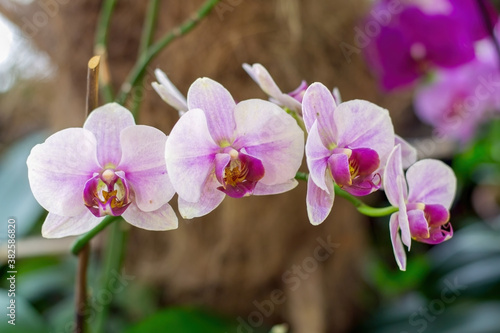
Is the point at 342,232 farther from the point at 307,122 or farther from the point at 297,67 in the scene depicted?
the point at 307,122

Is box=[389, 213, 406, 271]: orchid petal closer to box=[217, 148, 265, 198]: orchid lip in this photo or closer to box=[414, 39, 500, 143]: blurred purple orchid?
box=[217, 148, 265, 198]: orchid lip

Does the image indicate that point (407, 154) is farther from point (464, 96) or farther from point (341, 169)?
point (464, 96)

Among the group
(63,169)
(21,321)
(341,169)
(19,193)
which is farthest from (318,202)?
(19,193)

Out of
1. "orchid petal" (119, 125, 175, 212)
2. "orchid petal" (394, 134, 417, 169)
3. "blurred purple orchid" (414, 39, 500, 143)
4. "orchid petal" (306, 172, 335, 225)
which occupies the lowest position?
"blurred purple orchid" (414, 39, 500, 143)

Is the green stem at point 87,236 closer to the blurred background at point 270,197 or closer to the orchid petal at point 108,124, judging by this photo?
the orchid petal at point 108,124

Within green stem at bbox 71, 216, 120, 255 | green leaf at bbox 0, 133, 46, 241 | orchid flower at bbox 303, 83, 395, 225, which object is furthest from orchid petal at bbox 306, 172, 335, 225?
green leaf at bbox 0, 133, 46, 241

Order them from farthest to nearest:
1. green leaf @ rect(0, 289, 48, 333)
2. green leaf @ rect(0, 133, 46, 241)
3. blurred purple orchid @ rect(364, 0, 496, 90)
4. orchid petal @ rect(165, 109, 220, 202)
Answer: green leaf @ rect(0, 133, 46, 241) → blurred purple orchid @ rect(364, 0, 496, 90) → green leaf @ rect(0, 289, 48, 333) → orchid petal @ rect(165, 109, 220, 202)

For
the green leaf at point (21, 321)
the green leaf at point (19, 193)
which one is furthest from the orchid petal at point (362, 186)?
the green leaf at point (19, 193)
